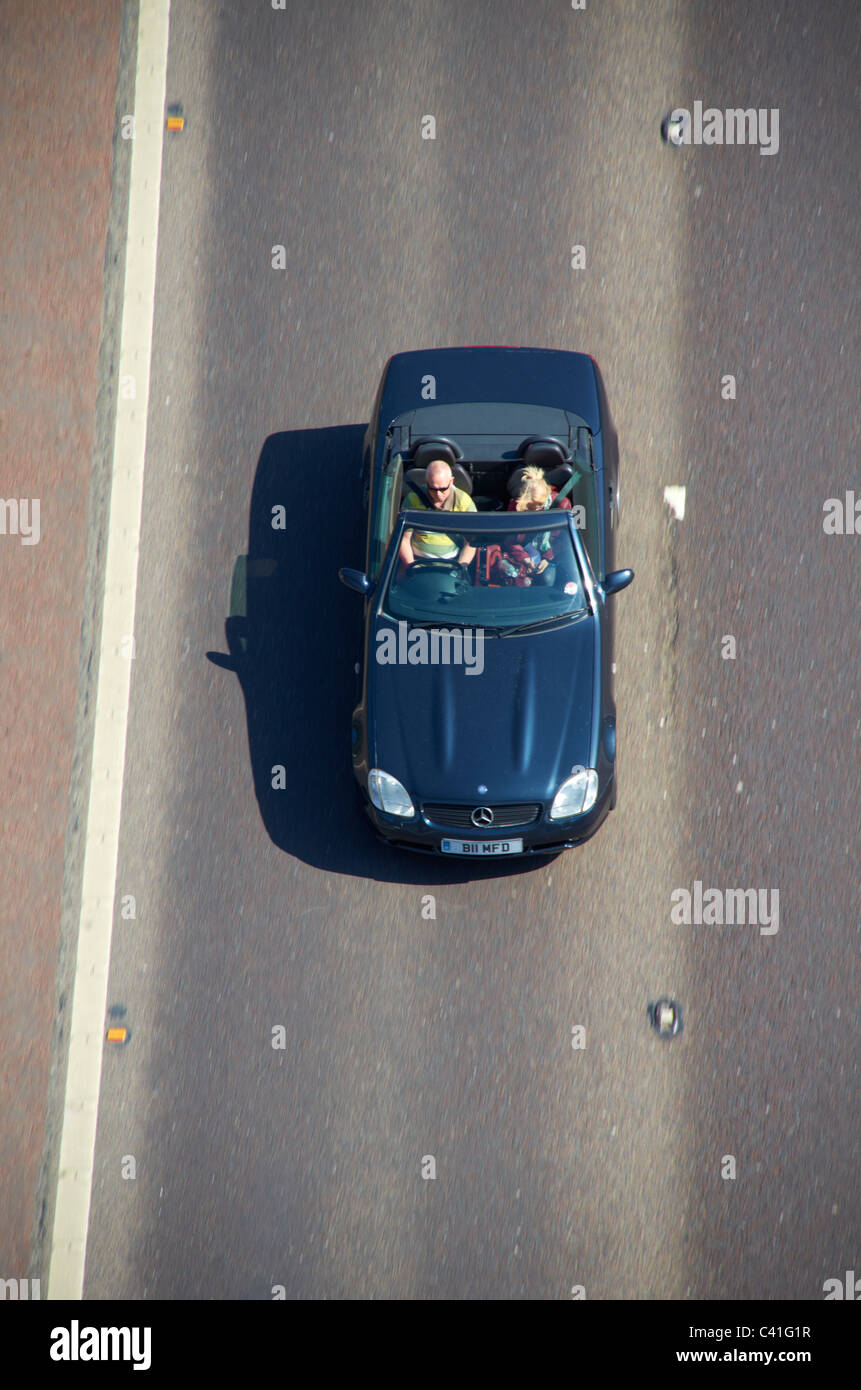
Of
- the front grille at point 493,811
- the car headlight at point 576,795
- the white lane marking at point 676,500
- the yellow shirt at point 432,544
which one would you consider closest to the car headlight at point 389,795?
the front grille at point 493,811

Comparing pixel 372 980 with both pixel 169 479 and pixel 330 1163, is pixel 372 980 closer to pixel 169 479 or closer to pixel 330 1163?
pixel 330 1163

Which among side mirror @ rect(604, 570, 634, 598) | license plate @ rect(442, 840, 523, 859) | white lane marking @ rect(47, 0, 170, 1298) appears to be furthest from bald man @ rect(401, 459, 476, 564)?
white lane marking @ rect(47, 0, 170, 1298)

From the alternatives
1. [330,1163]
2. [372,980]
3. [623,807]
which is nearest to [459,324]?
[623,807]

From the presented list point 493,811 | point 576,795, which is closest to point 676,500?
point 576,795

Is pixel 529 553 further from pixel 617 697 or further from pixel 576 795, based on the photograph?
pixel 576 795

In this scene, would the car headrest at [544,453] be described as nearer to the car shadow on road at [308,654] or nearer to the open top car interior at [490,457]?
the open top car interior at [490,457]
